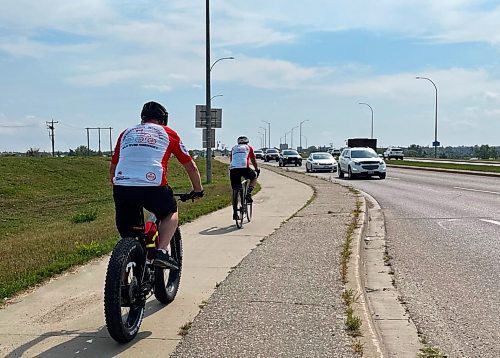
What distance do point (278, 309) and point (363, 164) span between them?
2832 centimetres

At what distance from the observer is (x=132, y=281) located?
516 cm

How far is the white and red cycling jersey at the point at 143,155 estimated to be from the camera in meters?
5.32

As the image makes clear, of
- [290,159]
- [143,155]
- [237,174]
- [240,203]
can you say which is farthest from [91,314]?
[290,159]

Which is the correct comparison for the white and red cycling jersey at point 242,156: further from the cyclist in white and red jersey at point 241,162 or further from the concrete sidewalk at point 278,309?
the concrete sidewalk at point 278,309

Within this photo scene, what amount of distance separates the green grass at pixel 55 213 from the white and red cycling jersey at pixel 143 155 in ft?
6.77

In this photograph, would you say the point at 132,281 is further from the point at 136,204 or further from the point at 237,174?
the point at 237,174

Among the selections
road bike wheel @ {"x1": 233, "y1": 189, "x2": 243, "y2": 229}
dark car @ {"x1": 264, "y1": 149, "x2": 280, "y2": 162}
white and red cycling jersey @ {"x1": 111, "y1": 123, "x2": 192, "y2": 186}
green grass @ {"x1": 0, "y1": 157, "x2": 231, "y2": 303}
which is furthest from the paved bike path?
dark car @ {"x1": 264, "y1": 149, "x2": 280, "y2": 162}

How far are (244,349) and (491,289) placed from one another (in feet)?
11.9

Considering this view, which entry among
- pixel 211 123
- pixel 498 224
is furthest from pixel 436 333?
pixel 211 123

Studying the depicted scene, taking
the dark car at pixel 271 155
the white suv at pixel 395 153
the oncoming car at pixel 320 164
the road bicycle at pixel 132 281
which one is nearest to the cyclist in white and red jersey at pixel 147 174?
the road bicycle at pixel 132 281

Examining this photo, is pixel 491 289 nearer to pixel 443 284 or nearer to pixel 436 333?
pixel 443 284

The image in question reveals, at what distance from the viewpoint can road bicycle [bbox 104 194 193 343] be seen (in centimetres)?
481

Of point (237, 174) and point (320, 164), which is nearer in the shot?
point (237, 174)

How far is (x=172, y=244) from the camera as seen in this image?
6.36 m
